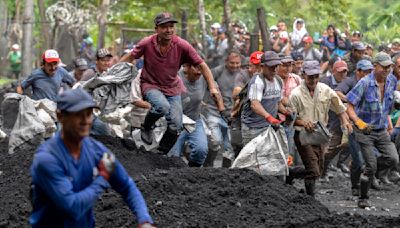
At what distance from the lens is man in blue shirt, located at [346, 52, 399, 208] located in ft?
44.5

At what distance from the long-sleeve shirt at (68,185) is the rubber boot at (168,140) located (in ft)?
22.0

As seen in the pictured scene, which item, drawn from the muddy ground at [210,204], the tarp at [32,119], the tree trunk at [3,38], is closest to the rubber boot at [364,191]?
the muddy ground at [210,204]

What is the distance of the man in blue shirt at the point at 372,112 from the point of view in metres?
13.6

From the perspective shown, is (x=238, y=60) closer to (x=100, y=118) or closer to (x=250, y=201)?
(x=100, y=118)

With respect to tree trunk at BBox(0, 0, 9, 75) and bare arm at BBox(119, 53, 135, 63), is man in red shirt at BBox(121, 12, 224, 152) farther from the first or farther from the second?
tree trunk at BBox(0, 0, 9, 75)

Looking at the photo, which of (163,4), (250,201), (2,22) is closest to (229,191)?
(250,201)

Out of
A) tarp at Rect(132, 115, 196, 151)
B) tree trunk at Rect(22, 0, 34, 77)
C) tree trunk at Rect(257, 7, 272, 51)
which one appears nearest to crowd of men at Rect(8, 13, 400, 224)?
tarp at Rect(132, 115, 196, 151)

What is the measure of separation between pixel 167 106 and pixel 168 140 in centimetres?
93

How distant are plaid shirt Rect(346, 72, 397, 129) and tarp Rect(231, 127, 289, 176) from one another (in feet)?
4.54

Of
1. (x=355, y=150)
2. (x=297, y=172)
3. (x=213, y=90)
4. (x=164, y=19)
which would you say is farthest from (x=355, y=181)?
(x=164, y=19)

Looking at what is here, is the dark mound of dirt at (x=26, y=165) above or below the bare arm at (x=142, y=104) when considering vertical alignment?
below

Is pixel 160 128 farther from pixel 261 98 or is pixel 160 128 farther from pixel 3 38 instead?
pixel 3 38

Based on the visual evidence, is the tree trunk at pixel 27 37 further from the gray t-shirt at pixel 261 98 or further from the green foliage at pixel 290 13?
the gray t-shirt at pixel 261 98

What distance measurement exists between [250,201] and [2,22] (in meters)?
24.1
